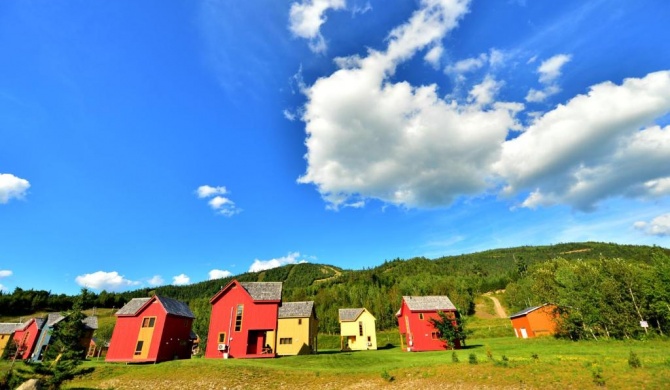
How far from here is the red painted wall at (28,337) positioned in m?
59.2

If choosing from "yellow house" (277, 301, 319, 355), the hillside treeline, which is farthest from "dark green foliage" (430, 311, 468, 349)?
"yellow house" (277, 301, 319, 355)

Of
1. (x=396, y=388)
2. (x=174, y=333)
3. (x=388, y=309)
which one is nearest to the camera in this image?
(x=396, y=388)

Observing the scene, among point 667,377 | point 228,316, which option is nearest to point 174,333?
point 228,316

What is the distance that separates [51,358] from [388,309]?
97.0 meters

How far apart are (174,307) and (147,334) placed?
16.8 ft

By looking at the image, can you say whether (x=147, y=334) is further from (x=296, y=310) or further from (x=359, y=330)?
(x=359, y=330)

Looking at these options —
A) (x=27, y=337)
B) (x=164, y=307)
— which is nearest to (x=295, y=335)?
(x=164, y=307)

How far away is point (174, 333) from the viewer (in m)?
44.8

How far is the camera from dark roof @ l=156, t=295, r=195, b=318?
44062 millimetres

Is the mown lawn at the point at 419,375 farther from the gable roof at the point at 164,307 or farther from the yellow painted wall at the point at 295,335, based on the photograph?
the yellow painted wall at the point at 295,335

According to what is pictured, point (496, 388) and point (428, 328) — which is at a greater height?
Answer: point (428, 328)

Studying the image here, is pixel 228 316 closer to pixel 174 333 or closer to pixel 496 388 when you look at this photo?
pixel 174 333

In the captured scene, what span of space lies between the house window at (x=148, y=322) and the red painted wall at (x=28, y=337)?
36723 mm

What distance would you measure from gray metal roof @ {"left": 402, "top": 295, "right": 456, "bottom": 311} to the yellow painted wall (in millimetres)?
18002
